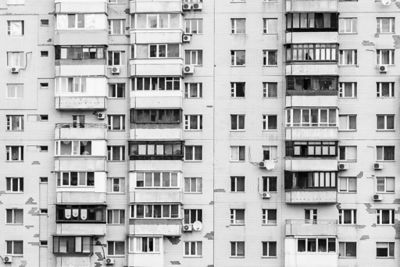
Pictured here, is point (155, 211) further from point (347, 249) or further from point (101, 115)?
point (347, 249)

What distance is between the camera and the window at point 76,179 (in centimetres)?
7012

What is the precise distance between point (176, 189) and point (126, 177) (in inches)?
112

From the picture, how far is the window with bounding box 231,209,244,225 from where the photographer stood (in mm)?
70375

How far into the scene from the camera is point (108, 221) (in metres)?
70.6

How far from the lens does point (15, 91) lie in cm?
7150

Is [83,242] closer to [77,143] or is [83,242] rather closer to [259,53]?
[77,143]

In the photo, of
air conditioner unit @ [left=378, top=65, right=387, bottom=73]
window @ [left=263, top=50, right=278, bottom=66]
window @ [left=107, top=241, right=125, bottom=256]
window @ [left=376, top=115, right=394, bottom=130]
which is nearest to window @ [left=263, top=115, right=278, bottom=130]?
window @ [left=263, top=50, right=278, bottom=66]

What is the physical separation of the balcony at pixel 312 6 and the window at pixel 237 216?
11.0 metres

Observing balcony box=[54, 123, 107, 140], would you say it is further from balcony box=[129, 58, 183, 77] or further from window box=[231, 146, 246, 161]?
window box=[231, 146, 246, 161]

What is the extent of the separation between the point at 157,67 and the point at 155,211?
7.65 m

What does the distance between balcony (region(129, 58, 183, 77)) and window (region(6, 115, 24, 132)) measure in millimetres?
6666

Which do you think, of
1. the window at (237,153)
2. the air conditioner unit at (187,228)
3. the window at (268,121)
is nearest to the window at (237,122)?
the window at (237,153)

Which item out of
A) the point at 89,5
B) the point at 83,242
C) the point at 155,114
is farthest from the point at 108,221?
the point at 89,5

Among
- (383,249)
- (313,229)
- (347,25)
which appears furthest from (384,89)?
(383,249)
